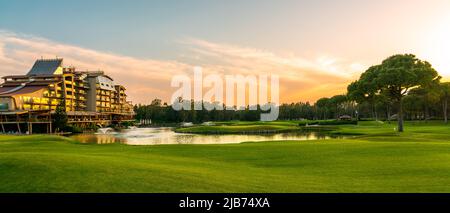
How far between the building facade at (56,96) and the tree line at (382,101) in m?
28.6

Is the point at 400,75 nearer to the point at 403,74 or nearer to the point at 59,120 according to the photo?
the point at 403,74

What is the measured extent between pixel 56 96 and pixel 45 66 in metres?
19.9

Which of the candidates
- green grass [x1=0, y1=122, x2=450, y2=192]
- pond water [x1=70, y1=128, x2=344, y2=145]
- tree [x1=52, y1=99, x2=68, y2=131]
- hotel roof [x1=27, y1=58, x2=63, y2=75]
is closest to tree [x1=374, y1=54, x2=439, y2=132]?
pond water [x1=70, y1=128, x2=344, y2=145]

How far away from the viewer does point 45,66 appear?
405 ft

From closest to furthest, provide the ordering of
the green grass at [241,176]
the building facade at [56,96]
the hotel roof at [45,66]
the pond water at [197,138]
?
the green grass at [241,176], the pond water at [197,138], the building facade at [56,96], the hotel roof at [45,66]

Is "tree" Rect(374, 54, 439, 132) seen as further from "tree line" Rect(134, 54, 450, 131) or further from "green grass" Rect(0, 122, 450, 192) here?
"green grass" Rect(0, 122, 450, 192)

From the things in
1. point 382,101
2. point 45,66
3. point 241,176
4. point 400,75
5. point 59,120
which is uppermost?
point 45,66

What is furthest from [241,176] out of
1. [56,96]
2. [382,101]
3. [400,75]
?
[56,96]

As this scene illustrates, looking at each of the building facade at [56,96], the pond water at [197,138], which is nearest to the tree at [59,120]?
the building facade at [56,96]

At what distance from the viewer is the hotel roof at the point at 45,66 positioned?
398 feet

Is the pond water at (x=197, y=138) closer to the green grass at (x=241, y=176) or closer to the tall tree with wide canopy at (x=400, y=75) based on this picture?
the tall tree with wide canopy at (x=400, y=75)

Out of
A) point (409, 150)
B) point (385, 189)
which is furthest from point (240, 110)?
point (385, 189)

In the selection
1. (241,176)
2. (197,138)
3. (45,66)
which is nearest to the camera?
(241,176)
